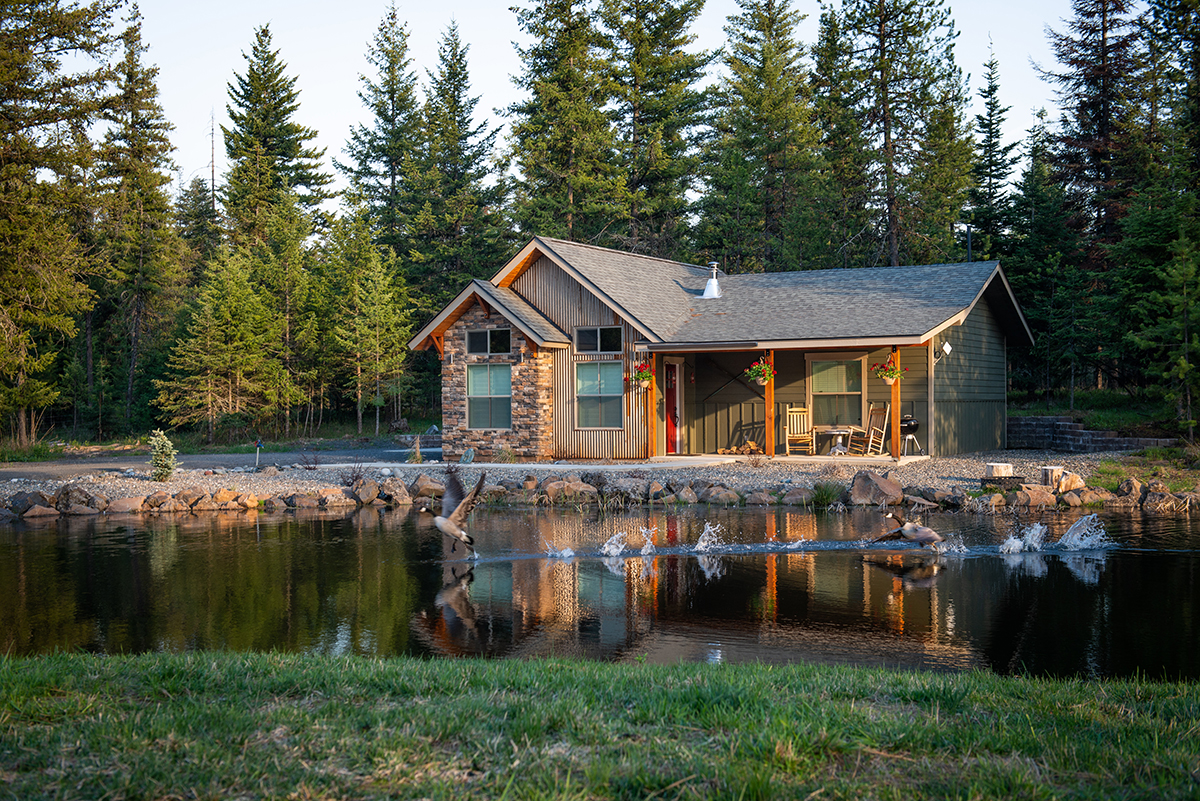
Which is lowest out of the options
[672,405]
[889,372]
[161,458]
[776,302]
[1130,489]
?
[1130,489]

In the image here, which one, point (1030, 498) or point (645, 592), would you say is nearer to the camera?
point (645, 592)

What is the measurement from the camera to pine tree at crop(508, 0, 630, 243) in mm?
34500

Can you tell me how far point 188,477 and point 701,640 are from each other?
48.8ft

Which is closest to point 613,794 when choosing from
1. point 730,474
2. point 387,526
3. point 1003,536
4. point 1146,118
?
point 1003,536

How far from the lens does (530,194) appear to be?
38.6m

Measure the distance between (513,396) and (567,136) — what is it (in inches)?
678

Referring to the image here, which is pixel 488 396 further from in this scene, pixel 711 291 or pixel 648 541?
pixel 648 541

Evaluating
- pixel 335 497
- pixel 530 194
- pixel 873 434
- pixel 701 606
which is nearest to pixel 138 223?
pixel 530 194

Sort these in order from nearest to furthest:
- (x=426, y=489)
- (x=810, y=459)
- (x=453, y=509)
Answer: (x=453, y=509) < (x=426, y=489) < (x=810, y=459)

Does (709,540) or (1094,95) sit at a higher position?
(1094,95)

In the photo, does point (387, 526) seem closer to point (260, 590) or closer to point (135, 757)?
point (260, 590)

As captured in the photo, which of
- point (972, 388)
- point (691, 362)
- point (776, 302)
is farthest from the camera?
point (691, 362)

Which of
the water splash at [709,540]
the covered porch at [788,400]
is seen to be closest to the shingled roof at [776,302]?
the covered porch at [788,400]

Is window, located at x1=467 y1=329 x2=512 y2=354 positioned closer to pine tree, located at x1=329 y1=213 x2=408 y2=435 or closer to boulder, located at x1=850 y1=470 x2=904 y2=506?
boulder, located at x1=850 y1=470 x2=904 y2=506
